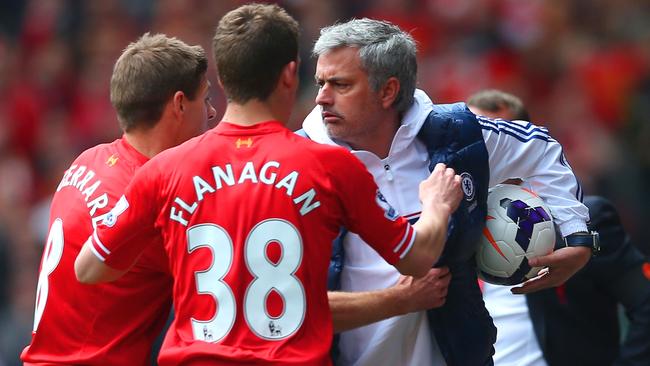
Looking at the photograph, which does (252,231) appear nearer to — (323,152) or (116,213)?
(323,152)

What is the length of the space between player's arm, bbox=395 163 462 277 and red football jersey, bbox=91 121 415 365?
49 millimetres

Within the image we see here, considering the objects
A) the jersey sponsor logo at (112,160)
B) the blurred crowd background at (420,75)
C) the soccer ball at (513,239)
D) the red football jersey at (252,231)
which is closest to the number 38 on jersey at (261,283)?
the red football jersey at (252,231)

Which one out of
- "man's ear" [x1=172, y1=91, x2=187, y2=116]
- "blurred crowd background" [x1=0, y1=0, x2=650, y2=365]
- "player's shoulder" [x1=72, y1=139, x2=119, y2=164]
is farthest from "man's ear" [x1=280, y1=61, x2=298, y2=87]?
"blurred crowd background" [x1=0, y1=0, x2=650, y2=365]

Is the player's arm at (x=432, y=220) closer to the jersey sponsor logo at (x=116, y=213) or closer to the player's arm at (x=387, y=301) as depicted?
the player's arm at (x=387, y=301)

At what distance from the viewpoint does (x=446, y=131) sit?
4.88 metres

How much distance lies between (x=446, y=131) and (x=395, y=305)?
72 centimetres

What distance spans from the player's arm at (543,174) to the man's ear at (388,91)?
1.33 ft

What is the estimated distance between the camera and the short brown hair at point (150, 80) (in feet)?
15.5

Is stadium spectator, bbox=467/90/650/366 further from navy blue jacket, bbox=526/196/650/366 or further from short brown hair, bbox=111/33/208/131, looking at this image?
short brown hair, bbox=111/33/208/131

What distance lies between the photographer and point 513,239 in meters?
4.89

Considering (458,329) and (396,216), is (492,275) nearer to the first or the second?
(458,329)

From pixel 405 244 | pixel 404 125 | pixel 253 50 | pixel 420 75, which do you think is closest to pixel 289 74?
pixel 253 50

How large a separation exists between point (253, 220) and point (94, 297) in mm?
900

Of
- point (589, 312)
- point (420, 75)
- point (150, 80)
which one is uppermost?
point (150, 80)
